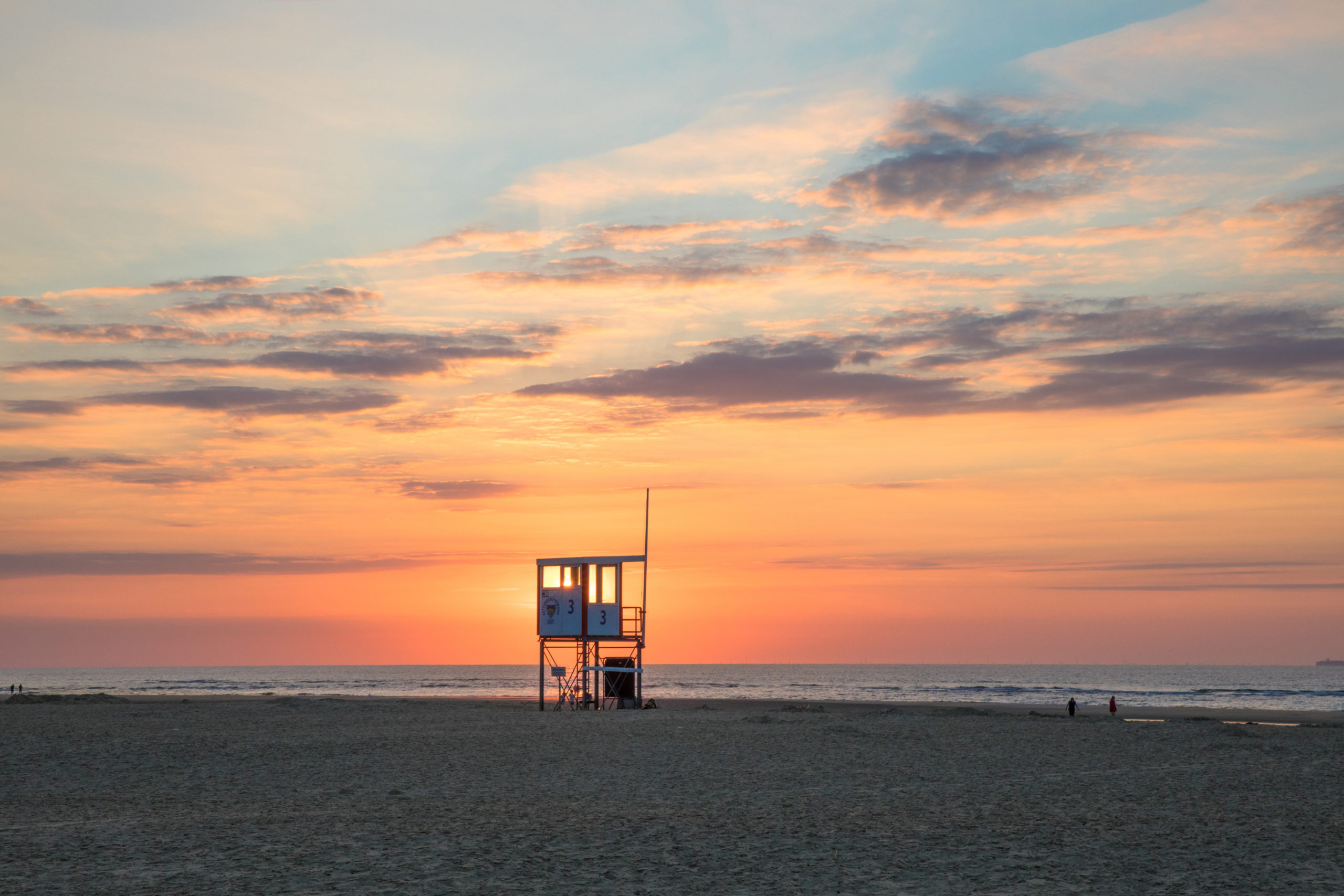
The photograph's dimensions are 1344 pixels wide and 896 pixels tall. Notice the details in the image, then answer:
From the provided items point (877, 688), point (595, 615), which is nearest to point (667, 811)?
point (595, 615)

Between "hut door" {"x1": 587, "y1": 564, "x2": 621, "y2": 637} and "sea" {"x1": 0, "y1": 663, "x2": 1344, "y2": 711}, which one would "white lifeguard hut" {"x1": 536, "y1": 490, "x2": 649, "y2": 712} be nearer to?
"hut door" {"x1": 587, "y1": 564, "x2": 621, "y2": 637}

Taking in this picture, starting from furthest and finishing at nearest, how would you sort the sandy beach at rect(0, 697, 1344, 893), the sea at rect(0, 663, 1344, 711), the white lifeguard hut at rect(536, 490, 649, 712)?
1. the sea at rect(0, 663, 1344, 711)
2. the white lifeguard hut at rect(536, 490, 649, 712)
3. the sandy beach at rect(0, 697, 1344, 893)

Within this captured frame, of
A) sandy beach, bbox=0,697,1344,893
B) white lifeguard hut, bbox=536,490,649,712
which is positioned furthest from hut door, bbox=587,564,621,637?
sandy beach, bbox=0,697,1344,893

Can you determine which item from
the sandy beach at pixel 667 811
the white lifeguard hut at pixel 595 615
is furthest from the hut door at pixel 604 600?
the sandy beach at pixel 667 811

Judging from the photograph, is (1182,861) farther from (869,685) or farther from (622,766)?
(869,685)

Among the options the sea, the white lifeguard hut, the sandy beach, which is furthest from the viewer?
the sea

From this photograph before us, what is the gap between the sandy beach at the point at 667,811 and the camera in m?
12.6

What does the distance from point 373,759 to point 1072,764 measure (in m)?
18.0

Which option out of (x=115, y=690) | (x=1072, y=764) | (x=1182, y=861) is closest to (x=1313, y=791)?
(x=1072, y=764)

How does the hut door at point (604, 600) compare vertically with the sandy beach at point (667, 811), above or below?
above

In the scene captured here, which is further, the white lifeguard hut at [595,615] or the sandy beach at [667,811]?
the white lifeguard hut at [595,615]

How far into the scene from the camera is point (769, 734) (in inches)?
1383

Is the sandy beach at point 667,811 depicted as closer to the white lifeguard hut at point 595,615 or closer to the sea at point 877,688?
the white lifeguard hut at point 595,615

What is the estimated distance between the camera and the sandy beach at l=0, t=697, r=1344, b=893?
1259 centimetres
